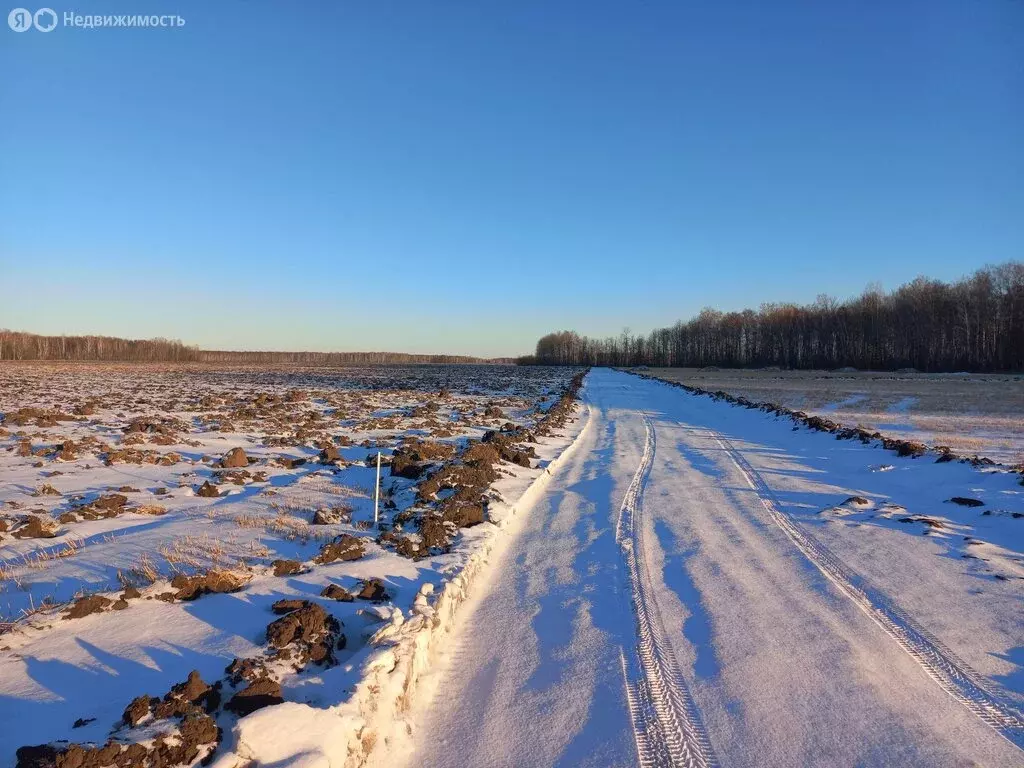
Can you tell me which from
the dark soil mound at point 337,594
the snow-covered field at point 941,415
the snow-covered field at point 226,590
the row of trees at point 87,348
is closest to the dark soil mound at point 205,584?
the snow-covered field at point 226,590

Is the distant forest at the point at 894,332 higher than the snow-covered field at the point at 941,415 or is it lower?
higher

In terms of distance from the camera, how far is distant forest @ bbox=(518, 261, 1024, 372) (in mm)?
89125

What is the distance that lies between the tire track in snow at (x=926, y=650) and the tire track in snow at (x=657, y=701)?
83.0 inches

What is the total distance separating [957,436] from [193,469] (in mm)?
24247

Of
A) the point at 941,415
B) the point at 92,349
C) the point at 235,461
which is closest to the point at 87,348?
the point at 92,349

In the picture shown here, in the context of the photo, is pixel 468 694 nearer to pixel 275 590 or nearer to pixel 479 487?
pixel 275 590

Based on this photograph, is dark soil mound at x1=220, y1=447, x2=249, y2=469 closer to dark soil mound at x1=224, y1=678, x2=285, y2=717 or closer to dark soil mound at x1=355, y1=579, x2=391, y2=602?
dark soil mound at x1=355, y1=579, x2=391, y2=602

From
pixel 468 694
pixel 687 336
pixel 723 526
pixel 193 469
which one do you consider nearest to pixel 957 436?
pixel 723 526

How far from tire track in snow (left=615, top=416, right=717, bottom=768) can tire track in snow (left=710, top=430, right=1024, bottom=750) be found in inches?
83.0

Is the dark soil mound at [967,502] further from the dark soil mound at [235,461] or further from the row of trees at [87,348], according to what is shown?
the row of trees at [87,348]

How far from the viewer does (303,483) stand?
41.0ft

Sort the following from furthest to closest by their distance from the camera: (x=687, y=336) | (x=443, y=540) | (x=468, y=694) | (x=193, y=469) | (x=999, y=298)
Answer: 1. (x=687, y=336)
2. (x=999, y=298)
3. (x=193, y=469)
4. (x=443, y=540)
5. (x=468, y=694)

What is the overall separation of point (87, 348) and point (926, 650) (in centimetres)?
19431

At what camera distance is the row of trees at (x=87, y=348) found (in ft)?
475
